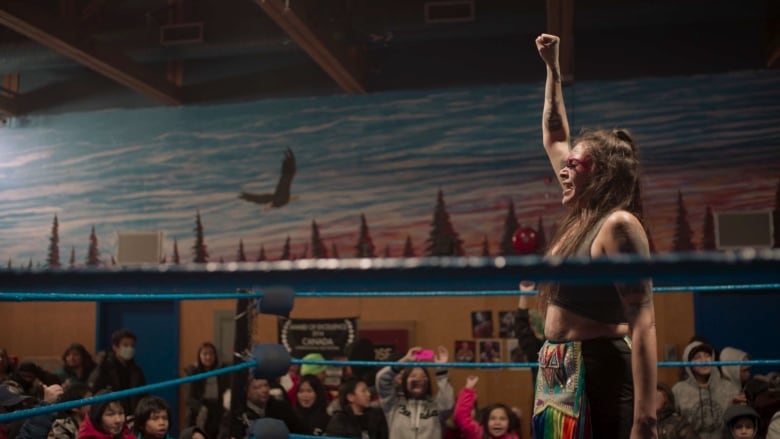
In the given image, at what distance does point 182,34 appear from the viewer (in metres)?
5.58

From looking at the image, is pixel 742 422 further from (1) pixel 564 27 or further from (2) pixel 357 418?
(1) pixel 564 27

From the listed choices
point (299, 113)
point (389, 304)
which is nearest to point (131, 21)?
point (299, 113)

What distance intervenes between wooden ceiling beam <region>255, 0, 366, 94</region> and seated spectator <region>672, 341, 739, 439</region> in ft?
9.14

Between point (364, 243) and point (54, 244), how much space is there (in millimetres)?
2542

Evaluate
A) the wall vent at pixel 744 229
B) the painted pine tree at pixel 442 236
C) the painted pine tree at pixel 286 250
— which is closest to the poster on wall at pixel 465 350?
the painted pine tree at pixel 442 236

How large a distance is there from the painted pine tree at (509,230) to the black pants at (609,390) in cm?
389

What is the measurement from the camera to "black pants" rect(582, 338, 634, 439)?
136 centimetres

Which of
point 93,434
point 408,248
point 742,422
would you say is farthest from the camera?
point 408,248

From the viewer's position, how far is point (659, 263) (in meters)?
0.78

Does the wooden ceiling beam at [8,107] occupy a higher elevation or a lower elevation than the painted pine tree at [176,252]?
higher

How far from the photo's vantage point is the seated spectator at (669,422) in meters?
3.65

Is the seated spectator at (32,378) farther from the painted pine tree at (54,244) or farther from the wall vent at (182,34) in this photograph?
the wall vent at (182,34)

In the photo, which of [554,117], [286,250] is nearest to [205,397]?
[286,250]

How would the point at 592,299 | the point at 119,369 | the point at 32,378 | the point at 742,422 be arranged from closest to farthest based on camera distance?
the point at 592,299 → the point at 742,422 → the point at 32,378 → the point at 119,369
